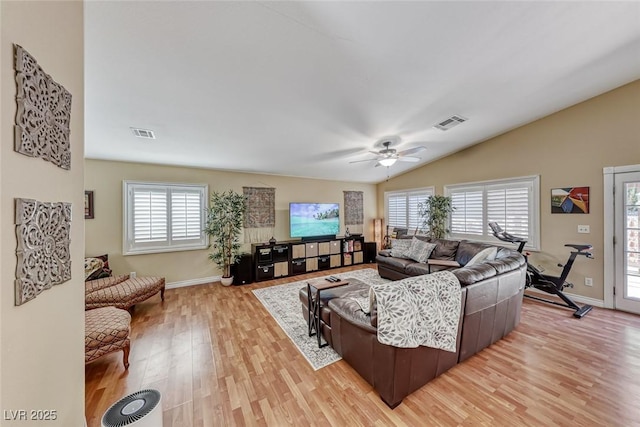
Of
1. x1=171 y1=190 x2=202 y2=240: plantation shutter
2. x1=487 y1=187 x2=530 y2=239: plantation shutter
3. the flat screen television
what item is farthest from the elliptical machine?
x1=171 y1=190 x2=202 y2=240: plantation shutter

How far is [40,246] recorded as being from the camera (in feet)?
3.10

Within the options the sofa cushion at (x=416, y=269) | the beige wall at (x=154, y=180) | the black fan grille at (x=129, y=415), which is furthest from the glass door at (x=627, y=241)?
the black fan grille at (x=129, y=415)

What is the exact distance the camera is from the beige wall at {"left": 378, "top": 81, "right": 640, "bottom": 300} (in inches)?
128

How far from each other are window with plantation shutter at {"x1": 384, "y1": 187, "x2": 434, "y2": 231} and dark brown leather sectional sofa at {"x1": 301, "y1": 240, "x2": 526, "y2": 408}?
3194mm

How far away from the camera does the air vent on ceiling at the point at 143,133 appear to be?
2.96 m

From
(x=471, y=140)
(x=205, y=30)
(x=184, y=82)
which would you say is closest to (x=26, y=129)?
(x=205, y=30)

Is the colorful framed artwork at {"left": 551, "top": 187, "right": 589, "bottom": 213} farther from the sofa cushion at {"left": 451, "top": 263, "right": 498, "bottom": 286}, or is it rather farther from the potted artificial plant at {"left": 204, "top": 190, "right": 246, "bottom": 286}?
the potted artificial plant at {"left": 204, "top": 190, "right": 246, "bottom": 286}

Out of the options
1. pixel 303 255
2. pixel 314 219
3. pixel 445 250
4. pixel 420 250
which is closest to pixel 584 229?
pixel 445 250

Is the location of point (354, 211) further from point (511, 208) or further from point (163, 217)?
point (163, 217)

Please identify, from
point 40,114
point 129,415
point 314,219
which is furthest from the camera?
point 314,219

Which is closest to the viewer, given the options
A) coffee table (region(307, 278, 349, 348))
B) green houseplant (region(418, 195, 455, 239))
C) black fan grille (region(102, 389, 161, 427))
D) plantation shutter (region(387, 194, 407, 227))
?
black fan grille (region(102, 389, 161, 427))

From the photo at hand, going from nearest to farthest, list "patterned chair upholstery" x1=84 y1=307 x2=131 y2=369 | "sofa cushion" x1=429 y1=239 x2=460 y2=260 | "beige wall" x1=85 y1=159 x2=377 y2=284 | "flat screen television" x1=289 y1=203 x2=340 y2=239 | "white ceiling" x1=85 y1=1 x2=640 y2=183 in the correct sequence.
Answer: "white ceiling" x1=85 y1=1 x2=640 y2=183 → "patterned chair upholstery" x1=84 y1=307 x2=131 y2=369 → "beige wall" x1=85 y1=159 x2=377 y2=284 → "sofa cushion" x1=429 y1=239 x2=460 y2=260 → "flat screen television" x1=289 y1=203 x2=340 y2=239

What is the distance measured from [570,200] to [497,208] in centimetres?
102

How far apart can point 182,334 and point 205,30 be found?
3.26 metres
